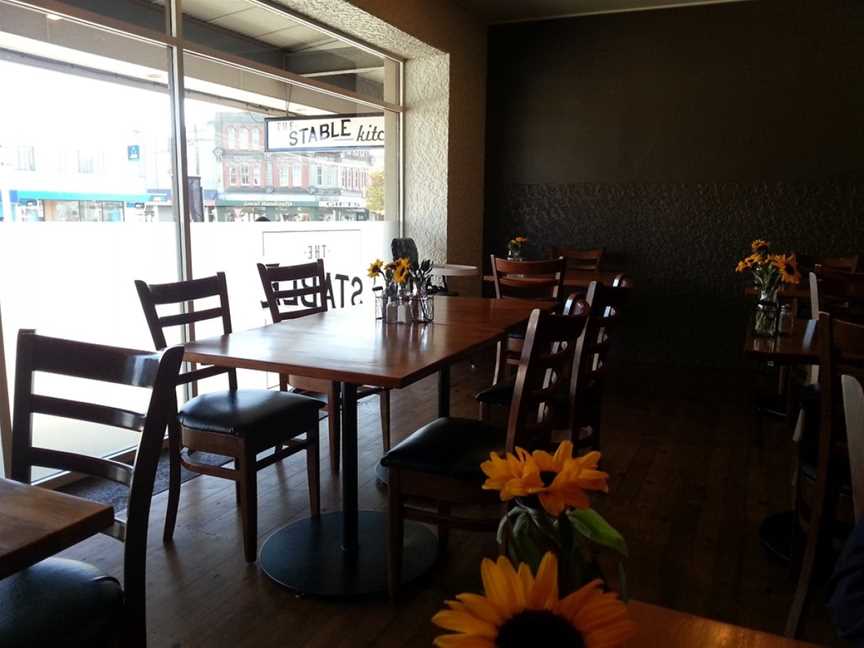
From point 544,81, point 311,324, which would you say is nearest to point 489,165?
point 544,81

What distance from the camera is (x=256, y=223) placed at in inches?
171

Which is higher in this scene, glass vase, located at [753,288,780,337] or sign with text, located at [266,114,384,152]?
sign with text, located at [266,114,384,152]

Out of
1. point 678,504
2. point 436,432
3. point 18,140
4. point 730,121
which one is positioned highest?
point 730,121

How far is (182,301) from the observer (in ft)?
9.07

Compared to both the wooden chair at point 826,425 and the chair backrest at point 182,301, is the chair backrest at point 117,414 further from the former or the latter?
the wooden chair at point 826,425

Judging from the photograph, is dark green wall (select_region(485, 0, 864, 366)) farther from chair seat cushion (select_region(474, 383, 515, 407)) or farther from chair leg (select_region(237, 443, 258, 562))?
chair leg (select_region(237, 443, 258, 562))

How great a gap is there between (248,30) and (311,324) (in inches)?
91.9

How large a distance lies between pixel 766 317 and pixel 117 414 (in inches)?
98.0

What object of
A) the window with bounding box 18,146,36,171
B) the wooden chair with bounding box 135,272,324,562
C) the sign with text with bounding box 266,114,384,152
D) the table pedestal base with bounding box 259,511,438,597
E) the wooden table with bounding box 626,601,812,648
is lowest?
the table pedestal base with bounding box 259,511,438,597

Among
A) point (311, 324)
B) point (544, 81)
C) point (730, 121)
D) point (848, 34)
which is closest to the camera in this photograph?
point (311, 324)

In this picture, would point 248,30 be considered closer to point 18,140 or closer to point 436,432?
point 18,140

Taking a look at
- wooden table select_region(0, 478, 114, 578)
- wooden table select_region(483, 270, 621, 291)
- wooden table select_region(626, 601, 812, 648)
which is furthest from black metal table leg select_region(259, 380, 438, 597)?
wooden table select_region(483, 270, 621, 291)

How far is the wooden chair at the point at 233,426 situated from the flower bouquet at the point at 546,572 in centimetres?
190

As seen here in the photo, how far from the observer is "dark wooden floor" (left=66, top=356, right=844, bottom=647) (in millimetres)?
2066
